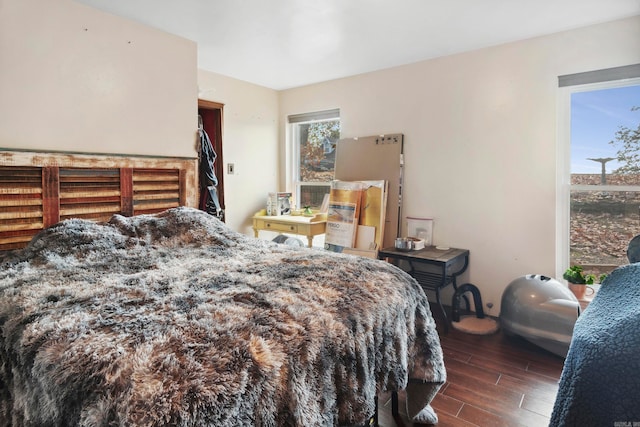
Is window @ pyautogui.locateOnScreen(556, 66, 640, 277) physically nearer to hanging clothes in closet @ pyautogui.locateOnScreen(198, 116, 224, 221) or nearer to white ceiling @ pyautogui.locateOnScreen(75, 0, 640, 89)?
white ceiling @ pyautogui.locateOnScreen(75, 0, 640, 89)

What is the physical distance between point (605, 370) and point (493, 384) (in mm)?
1844

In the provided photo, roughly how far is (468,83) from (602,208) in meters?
1.45

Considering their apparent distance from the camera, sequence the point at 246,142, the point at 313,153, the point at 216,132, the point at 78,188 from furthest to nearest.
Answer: the point at 313,153, the point at 246,142, the point at 216,132, the point at 78,188

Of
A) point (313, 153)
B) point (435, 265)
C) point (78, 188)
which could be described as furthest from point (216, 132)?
point (435, 265)

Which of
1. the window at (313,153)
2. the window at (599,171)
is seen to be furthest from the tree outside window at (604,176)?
the window at (313,153)

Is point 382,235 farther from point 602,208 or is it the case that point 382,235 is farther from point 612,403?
point 612,403

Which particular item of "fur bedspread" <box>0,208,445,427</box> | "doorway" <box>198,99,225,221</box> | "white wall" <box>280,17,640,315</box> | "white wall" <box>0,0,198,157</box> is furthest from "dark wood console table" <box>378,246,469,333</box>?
"white wall" <box>0,0,198,157</box>

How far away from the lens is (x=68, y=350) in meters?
0.86

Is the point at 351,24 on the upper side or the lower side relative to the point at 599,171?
upper

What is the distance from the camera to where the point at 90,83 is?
2258 mm

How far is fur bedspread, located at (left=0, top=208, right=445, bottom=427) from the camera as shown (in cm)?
77

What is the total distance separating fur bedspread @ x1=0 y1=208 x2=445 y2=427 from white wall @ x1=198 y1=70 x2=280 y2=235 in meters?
2.07

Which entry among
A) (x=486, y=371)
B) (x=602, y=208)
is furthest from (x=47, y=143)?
(x=602, y=208)

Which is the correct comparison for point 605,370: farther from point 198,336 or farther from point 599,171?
point 599,171
